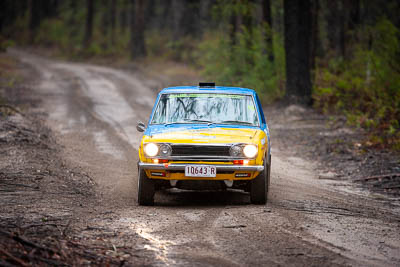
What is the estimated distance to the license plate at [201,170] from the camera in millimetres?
7812

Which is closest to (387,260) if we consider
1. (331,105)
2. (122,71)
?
(331,105)

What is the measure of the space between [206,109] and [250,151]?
1412mm

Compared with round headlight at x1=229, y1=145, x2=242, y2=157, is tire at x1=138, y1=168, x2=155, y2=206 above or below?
below

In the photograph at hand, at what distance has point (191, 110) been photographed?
9039mm

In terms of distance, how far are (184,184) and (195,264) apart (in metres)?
2.69

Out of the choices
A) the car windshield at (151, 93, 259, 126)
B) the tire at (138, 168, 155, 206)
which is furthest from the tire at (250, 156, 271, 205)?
the tire at (138, 168, 155, 206)

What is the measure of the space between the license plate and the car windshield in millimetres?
1190

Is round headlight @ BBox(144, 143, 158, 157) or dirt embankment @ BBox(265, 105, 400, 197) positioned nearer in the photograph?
round headlight @ BBox(144, 143, 158, 157)

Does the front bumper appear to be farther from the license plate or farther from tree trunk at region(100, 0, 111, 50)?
tree trunk at region(100, 0, 111, 50)

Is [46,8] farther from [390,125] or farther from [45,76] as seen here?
[390,125]

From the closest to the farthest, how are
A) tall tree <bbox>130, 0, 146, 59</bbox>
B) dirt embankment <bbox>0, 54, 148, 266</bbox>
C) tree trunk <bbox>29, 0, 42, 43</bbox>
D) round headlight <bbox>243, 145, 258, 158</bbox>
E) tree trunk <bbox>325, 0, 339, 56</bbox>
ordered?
dirt embankment <bbox>0, 54, 148, 266</bbox>, round headlight <bbox>243, 145, 258, 158</bbox>, tree trunk <bbox>325, 0, 339, 56</bbox>, tall tree <bbox>130, 0, 146, 59</bbox>, tree trunk <bbox>29, 0, 42, 43</bbox>

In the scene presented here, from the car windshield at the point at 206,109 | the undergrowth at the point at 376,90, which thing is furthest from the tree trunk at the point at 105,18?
the car windshield at the point at 206,109

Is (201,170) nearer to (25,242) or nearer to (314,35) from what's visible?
(25,242)

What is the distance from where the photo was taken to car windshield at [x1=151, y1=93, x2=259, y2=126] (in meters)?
8.93
